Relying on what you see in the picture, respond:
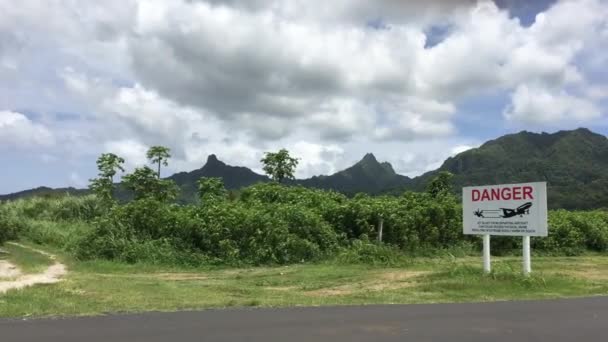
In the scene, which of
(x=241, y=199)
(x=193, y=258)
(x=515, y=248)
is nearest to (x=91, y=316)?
(x=193, y=258)

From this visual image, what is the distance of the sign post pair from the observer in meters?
12.4

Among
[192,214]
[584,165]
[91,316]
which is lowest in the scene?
[91,316]

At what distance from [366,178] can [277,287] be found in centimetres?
7367

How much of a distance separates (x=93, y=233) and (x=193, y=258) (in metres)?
3.47

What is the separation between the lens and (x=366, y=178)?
84812 millimetres

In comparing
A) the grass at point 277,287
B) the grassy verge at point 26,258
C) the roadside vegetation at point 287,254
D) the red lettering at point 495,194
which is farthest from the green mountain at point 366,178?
the red lettering at point 495,194

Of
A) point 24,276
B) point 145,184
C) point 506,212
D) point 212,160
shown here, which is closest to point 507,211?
point 506,212

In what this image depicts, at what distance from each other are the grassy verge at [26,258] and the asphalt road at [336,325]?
26.8ft

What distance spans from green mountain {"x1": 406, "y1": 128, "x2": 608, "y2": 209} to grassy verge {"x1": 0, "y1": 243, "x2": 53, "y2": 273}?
1751 inches

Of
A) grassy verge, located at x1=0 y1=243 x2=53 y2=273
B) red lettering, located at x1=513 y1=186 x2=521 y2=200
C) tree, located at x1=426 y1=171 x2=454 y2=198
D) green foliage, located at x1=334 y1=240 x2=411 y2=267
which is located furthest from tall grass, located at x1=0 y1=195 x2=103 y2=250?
red lettering, located at x1=513 y1=186 x2=521 y2=200

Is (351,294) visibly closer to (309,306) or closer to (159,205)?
(309,306)

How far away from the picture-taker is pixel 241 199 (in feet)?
76.3

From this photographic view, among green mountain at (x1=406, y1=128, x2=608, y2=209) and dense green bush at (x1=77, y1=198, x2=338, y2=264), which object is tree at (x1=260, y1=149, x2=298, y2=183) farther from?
green mountain at (x1=406, y1=128, x2=608, y2=209)

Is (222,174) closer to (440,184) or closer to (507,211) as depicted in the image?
(440,184)
